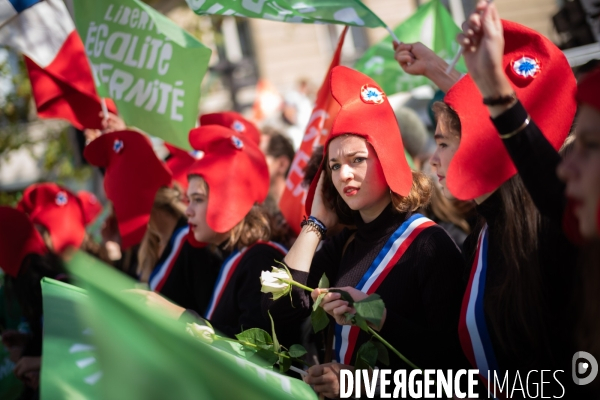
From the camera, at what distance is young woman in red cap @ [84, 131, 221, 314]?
4.47 m

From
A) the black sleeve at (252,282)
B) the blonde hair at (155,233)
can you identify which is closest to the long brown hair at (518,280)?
the black sleeve at (252,282)

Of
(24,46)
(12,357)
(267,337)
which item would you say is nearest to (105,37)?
(24,46)

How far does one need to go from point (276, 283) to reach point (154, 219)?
2307 millimetres

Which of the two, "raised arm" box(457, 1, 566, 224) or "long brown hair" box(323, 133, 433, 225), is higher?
"raised arm" box(457, 1, 566, 224)

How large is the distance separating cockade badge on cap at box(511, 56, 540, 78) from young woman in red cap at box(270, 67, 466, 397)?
69cm

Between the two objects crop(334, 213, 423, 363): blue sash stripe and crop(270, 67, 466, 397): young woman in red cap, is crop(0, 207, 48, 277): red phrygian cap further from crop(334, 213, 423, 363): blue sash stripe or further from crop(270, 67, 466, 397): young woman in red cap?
crop(334, 213, 423, 363): blue sash stripe

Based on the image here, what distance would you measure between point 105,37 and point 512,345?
322cm

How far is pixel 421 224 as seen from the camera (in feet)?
9.89

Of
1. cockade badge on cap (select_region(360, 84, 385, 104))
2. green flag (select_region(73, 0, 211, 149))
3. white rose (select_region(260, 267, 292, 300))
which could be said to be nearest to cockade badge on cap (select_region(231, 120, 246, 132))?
green flag (select_region(73, 0, 211, 149))

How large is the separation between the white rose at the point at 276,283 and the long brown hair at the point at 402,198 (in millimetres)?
570

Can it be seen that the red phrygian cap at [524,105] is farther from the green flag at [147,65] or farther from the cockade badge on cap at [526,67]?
the green flag at [147,65]

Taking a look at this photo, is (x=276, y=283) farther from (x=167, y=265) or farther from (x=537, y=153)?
(x=167, y=265)

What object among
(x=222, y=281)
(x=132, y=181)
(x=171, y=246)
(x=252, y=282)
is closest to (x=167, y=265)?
(x=171, y=246)

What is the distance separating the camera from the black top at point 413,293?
107 inches
